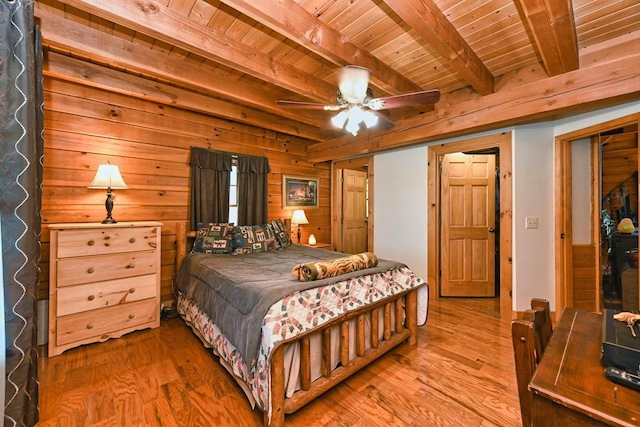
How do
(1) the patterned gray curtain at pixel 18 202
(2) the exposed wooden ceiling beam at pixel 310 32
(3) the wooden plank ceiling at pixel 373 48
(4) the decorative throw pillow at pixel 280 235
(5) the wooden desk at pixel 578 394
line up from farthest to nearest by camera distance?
(4) the decorative throw pillow at pixel 280 235 → (3) the wooden plank ceiling at pixel 373 48 → (2) the exposed wooden ceiling beam at pixel 310 32 → (1) the patterned gray curtain at pixel 18 202 → (5) the wooden desk at pixel 578 394

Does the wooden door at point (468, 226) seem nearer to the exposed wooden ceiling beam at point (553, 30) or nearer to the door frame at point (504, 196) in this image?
the door frame at point (504, 196)

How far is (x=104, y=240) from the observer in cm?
243

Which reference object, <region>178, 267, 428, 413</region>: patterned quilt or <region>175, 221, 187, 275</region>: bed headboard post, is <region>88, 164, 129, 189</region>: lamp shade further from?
<region>178, 267, 428, 413</region>: patterned quilt

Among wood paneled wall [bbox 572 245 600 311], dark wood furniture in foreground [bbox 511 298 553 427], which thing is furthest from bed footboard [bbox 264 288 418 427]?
wood paneled wall [bbox 572 245 600 311]

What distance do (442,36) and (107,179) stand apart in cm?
303

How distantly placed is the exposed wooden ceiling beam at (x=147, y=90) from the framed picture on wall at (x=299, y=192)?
2.89ft

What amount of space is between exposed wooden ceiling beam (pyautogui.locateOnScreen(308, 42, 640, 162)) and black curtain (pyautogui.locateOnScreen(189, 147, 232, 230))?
87.2 inches

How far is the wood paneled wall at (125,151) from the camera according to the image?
262cm

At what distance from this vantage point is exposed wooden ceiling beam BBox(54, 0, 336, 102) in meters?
1.61

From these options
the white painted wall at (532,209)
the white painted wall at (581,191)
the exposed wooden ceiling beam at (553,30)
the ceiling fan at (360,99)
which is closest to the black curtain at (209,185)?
the ceiling fan at (360,99)

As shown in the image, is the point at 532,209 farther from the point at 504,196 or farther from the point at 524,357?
the point at 524,357

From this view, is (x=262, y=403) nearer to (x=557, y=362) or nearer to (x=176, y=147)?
(x=557, y=362)

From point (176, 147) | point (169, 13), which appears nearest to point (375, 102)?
point (169, 13)

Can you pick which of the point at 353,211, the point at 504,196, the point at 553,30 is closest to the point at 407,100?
the point at 553,30
